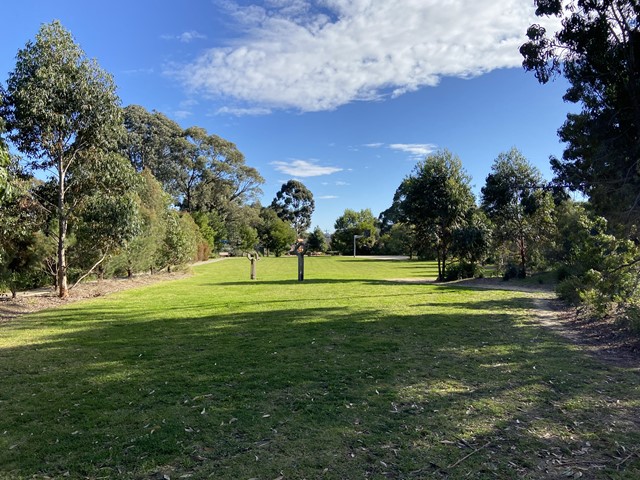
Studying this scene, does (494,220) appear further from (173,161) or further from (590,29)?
(173,161)

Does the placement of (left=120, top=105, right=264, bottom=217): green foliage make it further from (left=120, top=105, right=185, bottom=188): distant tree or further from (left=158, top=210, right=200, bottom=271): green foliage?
(left=158, top=210, right=200, bottom=271): green foliage

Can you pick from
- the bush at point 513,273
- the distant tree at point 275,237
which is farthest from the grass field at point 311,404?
the distant tree at point 275,237

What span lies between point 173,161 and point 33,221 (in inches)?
1344

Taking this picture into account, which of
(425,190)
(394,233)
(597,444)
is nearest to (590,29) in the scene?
(597,444)

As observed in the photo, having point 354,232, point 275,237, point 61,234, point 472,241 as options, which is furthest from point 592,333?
point 354,232

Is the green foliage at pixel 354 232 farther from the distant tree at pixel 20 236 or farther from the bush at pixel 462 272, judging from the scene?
the distant tree at pixel 20 236

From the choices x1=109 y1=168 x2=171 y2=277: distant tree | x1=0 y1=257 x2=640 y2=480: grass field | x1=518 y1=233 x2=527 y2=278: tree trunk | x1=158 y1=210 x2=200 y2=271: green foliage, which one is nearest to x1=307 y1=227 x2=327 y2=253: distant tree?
x1=158 y1=210 x2=200 y2=271: green foliage

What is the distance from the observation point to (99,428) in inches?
147

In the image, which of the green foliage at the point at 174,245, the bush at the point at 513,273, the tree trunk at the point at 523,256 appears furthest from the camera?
the green foliage at the point at 174,245

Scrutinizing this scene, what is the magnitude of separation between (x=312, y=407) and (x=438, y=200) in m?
17.7

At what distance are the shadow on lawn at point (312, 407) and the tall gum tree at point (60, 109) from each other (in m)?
7.02

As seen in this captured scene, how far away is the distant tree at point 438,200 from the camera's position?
2042 cm

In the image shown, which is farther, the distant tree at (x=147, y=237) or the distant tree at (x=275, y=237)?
the distant tree at (x=275, y=237)

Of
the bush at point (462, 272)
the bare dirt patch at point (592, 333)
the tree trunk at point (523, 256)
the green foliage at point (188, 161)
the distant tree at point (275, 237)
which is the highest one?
the green foliage at point (188, 161)
